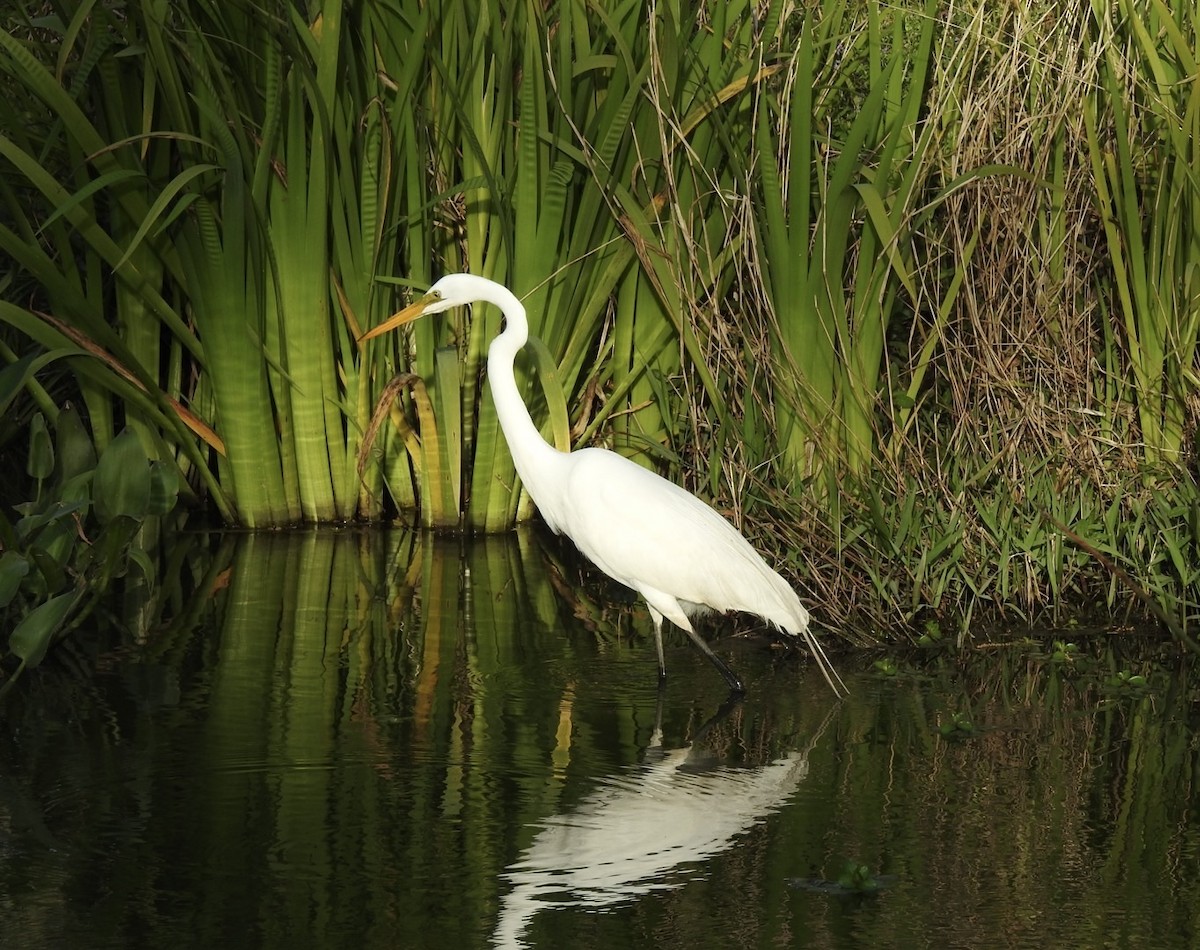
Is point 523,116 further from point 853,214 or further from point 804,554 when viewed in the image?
point 804,554

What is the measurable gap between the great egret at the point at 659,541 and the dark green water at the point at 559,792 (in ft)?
0.77

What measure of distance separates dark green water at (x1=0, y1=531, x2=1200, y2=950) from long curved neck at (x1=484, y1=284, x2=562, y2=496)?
591mm

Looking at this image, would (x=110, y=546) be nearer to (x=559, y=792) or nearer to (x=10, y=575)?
(x=10, y=575)

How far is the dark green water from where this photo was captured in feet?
9.83

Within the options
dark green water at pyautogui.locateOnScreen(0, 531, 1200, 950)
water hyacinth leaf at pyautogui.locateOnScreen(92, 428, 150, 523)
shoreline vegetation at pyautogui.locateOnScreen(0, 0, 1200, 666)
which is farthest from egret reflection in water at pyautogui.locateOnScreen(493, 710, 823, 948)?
water hyacinth leaf at pyautogui.locateOnScreen(92, 428, 150, 523)

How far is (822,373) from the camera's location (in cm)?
545

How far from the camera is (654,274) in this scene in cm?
588

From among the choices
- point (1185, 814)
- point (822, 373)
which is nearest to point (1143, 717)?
point (1185, 814)

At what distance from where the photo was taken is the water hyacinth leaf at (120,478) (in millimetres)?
4539

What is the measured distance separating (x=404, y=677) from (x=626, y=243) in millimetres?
2231

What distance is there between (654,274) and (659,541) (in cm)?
149

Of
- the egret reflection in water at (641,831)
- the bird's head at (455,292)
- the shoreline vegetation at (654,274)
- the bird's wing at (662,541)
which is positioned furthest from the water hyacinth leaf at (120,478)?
the egret reflection in water at (641,831)

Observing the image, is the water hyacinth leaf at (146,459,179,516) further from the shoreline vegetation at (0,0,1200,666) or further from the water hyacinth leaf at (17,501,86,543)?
the water hyacinth leaf at (17,501,86,543)

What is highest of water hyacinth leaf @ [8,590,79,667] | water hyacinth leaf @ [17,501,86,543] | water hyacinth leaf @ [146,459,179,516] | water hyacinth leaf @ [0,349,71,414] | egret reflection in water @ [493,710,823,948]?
water hyacinth leaf @ [0,349,71,414]
